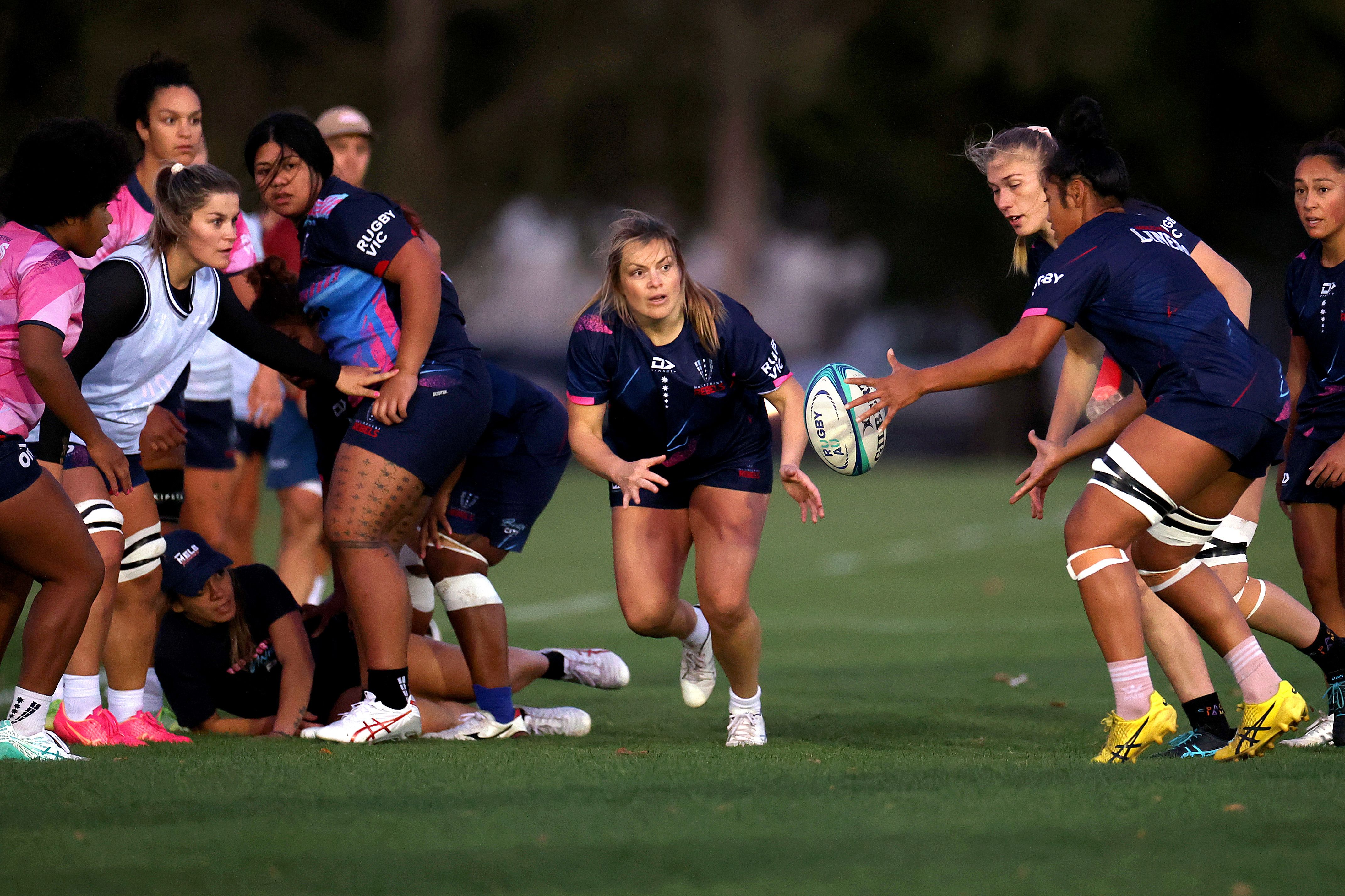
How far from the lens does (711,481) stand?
19.8 ft

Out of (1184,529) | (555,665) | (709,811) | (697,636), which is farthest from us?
(555,665)

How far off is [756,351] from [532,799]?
7.03ft

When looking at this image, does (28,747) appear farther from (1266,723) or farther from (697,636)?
(1266,723)

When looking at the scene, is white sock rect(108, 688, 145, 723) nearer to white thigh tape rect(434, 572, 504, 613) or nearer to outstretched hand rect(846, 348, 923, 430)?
white thigh tape rect(434, 572, 504, 613)

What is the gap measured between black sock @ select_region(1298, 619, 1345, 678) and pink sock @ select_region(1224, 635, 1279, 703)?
611 millimetres

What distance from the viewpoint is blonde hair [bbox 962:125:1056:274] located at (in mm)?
5734

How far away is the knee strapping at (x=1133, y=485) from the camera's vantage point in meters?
5.11

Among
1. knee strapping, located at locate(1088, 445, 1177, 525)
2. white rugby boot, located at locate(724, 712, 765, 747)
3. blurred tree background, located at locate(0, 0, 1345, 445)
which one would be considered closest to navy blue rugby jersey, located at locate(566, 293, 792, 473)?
white rugby boot, located at locate(724, 712, 765, 747)

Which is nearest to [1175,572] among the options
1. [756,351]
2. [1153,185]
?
[756,351]

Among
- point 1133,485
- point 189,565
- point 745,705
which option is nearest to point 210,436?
point 189,565

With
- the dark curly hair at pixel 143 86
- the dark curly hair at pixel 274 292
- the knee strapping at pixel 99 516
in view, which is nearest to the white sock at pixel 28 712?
the knee strapping at pixel 99 516

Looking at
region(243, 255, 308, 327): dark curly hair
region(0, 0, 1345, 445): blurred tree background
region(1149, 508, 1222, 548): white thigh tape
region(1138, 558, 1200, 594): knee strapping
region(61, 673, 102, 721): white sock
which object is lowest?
region(61, 673, 102, 721): white sock

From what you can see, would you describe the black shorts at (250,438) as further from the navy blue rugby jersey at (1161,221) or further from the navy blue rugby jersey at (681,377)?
the navy blue rugby jersey at (1161,221)

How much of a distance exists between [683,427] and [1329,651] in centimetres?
254
